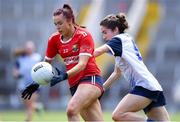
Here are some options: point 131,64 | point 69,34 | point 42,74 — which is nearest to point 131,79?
point 131,64

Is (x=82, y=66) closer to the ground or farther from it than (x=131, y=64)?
farther from it

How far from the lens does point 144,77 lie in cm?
1118

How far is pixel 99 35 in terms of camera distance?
28.9m

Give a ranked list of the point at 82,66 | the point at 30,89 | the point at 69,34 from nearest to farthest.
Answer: the point at 82,66 < the point at 30,89 < the point at 69,34

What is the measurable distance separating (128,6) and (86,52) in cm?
1982

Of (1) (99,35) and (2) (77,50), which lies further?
(1) (99,35)

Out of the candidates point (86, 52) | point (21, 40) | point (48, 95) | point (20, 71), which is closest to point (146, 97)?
point (86, 52)

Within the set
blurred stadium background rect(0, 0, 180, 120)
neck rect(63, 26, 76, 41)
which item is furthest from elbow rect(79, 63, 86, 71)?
blurred stadium background rect(0, 0, 180, 120)

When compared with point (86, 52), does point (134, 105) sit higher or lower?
lower

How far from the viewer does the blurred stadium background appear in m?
29.1

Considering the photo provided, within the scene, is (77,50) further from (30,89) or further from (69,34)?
(30,89)

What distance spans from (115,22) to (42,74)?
140 cm

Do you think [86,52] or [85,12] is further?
[85,12]

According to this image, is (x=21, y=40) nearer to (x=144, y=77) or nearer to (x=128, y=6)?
(x=128, y=6)
